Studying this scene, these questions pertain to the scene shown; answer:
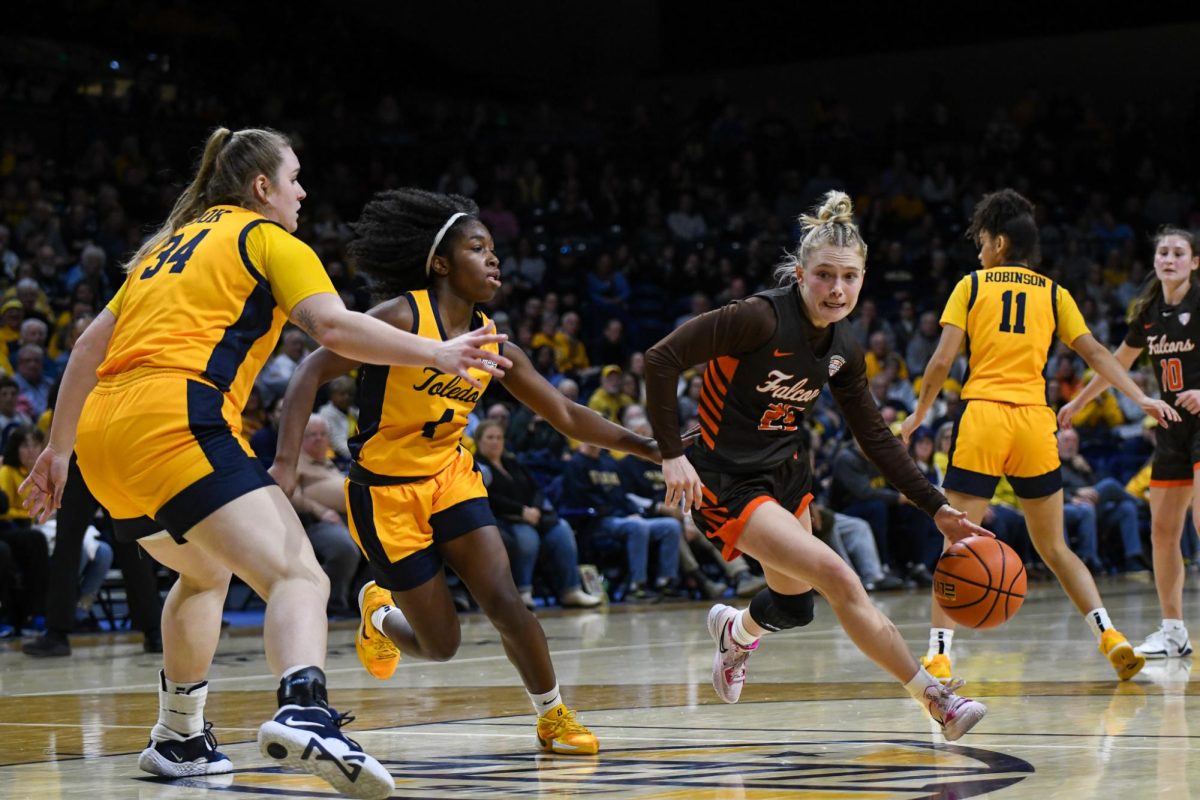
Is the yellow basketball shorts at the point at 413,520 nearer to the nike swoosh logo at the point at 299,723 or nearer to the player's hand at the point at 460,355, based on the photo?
the player's hand at the point at 460,355

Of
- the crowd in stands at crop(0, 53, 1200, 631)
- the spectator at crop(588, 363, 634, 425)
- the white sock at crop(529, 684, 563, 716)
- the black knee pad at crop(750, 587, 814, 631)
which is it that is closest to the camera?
the white sock at crop(529, 684, 563, 716)

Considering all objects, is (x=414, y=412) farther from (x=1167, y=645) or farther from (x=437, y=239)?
(x=1167, y=645)

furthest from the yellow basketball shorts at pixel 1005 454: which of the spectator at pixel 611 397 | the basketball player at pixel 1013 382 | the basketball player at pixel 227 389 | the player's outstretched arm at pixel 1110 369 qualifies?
the spectator at pixel 611 397

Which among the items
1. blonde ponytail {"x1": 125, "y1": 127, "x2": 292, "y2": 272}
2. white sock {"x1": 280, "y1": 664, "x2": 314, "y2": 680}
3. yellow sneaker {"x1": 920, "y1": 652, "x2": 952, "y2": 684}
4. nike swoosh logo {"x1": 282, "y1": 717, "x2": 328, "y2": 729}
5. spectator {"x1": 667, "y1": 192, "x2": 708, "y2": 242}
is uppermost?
spectator {"x1": 667, "y1": 192, "x2": 708, "y2": 242}

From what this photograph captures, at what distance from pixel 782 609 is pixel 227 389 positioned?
2.22m

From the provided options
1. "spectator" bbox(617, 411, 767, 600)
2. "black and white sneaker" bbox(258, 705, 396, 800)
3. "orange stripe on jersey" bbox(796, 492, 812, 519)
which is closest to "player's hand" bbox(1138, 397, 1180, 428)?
"orange stripe on jersey" bbox(796, 492, 812, 519)

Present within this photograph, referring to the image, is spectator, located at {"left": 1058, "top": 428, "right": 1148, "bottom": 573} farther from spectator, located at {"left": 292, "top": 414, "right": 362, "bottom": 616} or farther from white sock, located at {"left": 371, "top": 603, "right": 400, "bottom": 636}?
white sock, located at {"left": 371, "top": 603, "right": 400, "bottom": 636}

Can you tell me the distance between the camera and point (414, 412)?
200 inches

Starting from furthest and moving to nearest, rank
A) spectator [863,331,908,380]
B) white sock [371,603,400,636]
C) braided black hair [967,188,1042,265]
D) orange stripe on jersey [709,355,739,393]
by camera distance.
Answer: spectator [863,331,908,380]
braided black hair [967,188,1042,265]
white sock [371,603,400,636]
orange stripe on jersey [709,355,739,393]

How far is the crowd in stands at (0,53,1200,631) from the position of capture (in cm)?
1249

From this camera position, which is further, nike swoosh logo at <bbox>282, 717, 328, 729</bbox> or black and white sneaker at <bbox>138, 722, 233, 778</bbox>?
black and white sneaker at <bbox>138, 722, 233, 778</bbox>

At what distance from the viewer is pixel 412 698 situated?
6633 mm

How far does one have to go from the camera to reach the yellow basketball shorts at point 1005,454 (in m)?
6.97

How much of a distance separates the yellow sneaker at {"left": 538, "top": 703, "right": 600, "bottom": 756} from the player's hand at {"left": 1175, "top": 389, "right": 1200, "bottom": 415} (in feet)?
12.5
